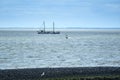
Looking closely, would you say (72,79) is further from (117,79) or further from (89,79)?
(117,79)

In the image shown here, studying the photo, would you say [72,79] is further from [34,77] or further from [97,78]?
[34,77]

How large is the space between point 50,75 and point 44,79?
3.27 m

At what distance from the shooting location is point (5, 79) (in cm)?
2772

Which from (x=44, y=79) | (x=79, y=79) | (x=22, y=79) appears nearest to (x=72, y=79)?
(x=79, y=79)

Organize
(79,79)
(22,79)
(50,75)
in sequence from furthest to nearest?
(50,75) < (22,79) < (79,79)

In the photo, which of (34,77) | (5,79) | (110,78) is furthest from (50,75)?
(110,78)

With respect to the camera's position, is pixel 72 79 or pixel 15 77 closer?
pixel 72 79

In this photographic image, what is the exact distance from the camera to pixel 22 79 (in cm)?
2739

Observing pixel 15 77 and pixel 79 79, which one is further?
pixel 15 77

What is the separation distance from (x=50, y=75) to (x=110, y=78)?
602 centimetres

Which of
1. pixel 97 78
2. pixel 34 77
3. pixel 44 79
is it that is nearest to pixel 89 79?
pixel 97 78

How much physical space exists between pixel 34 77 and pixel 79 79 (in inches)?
193

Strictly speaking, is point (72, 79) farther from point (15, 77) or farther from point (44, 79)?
point (15, 77)

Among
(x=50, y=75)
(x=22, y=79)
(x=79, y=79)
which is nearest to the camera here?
(x=79, y=79)
